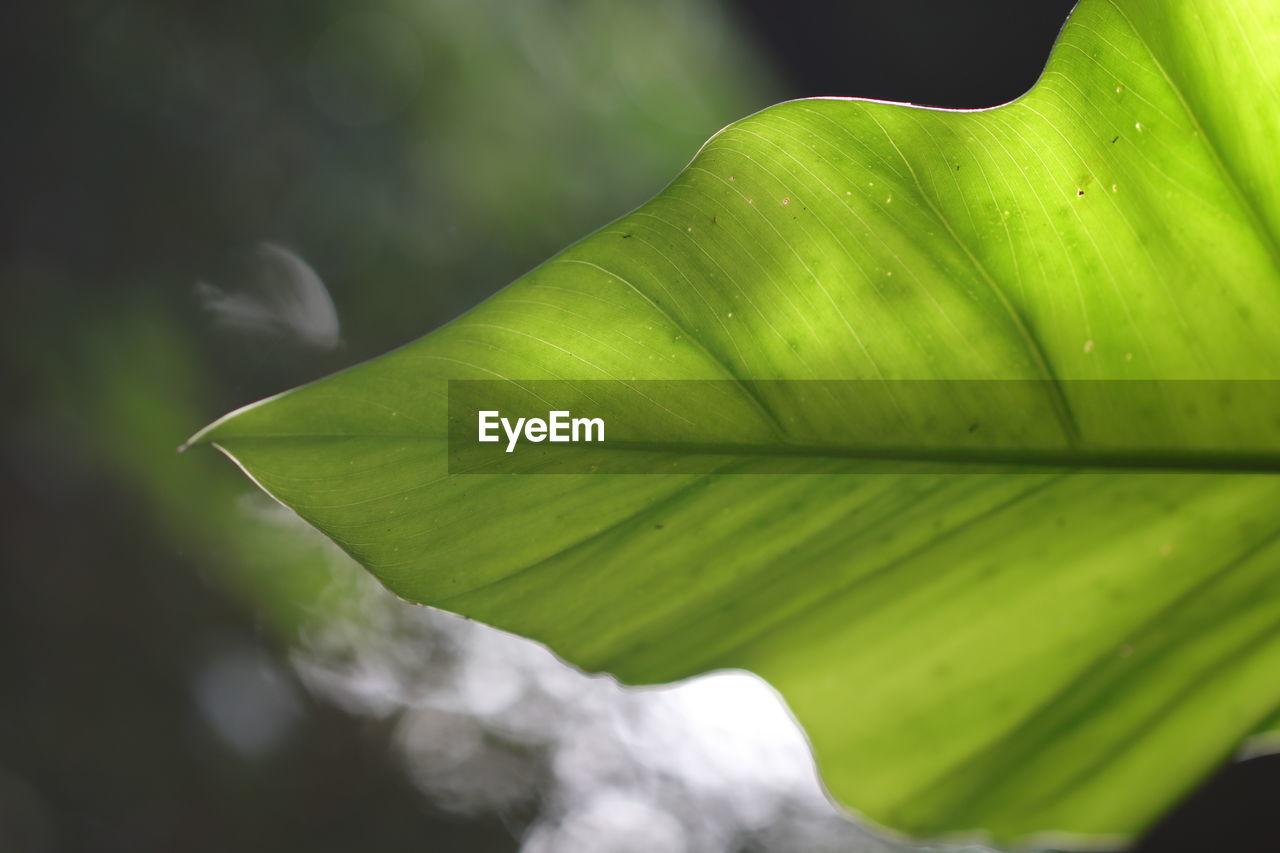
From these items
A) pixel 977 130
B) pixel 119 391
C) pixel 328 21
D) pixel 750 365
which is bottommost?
pixel 119 391

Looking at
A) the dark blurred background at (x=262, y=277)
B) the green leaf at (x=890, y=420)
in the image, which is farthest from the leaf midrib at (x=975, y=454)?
the dark blurred background at (x=262, y=277)

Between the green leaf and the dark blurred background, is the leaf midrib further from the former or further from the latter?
the dark blurred background

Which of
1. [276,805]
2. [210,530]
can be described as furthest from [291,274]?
[276,805]

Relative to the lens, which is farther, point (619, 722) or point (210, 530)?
point (619, 722)

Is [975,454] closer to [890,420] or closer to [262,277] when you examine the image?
[890,420]

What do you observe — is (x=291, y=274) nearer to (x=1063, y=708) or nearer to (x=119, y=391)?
(x=119, y=391)

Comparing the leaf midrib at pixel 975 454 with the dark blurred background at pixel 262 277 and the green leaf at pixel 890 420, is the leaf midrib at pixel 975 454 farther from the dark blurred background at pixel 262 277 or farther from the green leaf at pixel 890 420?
the dark blurred background at pixel 262 277

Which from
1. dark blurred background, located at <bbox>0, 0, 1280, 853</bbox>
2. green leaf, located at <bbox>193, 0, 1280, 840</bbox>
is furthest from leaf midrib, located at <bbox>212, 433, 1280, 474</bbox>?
dark blurred background, located at <bbox>0, 0, 1280, 853</bbox>

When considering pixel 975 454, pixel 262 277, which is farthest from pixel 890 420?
pixel 262 277
